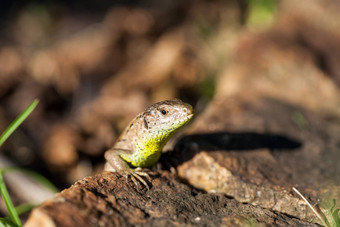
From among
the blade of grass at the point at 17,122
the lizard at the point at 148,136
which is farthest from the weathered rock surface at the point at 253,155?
the blade of grass at the point at 17,122

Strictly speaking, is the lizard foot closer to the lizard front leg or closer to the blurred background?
the lizard front leg

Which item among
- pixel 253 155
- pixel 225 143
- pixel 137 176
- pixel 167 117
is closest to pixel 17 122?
pixel 137 176

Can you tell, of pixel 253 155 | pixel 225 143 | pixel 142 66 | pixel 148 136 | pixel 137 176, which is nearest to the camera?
pixel 137 176

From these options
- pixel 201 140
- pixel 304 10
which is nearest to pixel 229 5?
pixel 304 10

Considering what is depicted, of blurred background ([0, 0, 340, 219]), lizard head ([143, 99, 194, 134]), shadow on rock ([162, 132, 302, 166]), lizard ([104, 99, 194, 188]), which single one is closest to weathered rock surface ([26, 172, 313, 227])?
lizard ([104, 99, 194, 188])

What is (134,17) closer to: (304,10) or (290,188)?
(304,10)

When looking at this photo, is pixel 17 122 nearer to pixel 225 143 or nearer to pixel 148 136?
pixel 148 136

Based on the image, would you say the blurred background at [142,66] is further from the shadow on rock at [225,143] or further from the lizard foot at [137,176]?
the lizard foot at [137,176]
